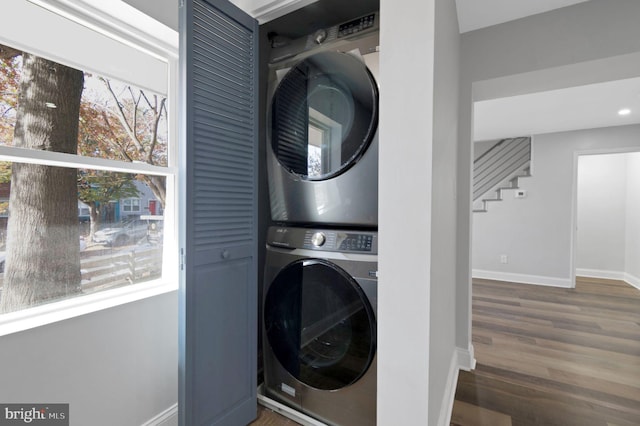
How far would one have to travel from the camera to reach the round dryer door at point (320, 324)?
1256 millimetres

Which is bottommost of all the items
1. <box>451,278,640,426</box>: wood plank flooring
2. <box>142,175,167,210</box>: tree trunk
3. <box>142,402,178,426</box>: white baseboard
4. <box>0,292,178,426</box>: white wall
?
<box>451,278,640,426</box>: wood plank flooring

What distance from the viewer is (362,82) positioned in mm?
1256

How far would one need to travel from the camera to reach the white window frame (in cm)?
103

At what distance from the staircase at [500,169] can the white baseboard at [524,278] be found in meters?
1.03

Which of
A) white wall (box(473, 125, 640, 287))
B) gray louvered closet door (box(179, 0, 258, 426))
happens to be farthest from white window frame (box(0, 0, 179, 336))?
white wall (box(473, 125, 640, 287))

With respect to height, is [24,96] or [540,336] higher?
[24,96]

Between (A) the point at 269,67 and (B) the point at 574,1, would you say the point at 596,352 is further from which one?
(A) the point at 269,67

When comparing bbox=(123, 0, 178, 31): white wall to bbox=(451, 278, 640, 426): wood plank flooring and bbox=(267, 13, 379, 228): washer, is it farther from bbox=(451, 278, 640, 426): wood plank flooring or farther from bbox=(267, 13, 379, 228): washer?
bbox=(451, 278, 640, 426): wood plank flooring

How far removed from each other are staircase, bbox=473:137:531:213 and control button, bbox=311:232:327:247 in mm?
4402

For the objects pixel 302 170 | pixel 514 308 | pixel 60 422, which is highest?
pixel 302 170

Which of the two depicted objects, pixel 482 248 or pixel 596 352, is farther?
pixel 482 248

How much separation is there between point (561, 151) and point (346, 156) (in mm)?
4586

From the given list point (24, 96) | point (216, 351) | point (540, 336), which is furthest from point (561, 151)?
point (24, 96)

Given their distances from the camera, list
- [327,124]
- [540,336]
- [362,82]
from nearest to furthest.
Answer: [362,82], [327,124], [540,336]
